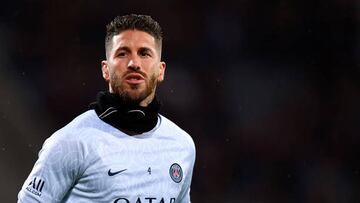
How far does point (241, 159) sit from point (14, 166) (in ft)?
4.50

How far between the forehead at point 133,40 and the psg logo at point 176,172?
0.38 meters

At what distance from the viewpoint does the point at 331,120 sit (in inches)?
169

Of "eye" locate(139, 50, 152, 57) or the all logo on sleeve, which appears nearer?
the all logo on sleeve

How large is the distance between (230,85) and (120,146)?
2.33 metres

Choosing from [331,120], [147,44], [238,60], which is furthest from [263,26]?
[147,44]

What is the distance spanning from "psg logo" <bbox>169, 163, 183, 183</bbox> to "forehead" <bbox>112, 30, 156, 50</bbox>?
384mm

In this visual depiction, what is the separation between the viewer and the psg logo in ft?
7.04

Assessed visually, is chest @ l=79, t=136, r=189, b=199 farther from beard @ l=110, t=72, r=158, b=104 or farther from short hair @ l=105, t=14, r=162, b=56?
short hair @ l=105, t=14, r=162, b=56

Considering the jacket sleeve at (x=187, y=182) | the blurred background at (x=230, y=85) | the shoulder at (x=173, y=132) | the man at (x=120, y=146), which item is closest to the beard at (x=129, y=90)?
the man at (x=120, y=146)

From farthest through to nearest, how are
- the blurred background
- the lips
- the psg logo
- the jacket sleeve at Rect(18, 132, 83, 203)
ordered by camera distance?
the blurred background → the psg logo → the lips → the jacket sleeve at Rect(18, 132, 83, 203)

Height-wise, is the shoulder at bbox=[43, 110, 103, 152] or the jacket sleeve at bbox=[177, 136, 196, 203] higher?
the shoulder at bbox=[43, 110, 103, 152]

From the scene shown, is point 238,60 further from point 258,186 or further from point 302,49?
point 258,186

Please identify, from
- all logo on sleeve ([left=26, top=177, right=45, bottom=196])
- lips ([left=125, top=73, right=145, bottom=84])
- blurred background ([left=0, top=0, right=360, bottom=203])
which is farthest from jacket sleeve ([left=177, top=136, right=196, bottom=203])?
A: blurred background ([left=0, top=0, right=360, bottom=203])

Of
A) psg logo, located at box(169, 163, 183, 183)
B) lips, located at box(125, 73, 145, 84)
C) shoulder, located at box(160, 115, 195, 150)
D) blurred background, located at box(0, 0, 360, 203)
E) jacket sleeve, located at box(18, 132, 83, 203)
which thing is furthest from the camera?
blurred background, located at box(0, 0, 360, 203)
